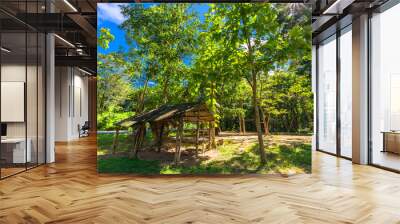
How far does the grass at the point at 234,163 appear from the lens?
20.4 ft

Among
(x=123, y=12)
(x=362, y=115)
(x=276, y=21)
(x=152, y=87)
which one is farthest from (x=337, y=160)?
(x=123, y=12)

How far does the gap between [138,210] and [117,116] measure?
8.42 feet

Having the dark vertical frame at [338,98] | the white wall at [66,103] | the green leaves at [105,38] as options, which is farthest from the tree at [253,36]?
the white wall at [66,103]

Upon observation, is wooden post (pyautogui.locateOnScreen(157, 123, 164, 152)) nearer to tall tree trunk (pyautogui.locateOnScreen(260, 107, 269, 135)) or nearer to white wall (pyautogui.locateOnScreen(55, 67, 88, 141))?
tall tree trunk (pyautogui.locateOnScreen(260, 107, 269, 135))

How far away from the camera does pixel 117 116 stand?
6.32 meters

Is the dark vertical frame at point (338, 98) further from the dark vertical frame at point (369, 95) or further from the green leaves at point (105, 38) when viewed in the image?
the green leaves at point (105, 38)

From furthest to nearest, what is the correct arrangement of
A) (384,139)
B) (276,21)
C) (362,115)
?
(362,115) < (384,139) < (276,21)

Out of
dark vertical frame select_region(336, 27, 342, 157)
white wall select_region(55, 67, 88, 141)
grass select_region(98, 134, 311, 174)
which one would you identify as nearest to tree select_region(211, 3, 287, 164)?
grass select_region(98, 134, 311, 174)

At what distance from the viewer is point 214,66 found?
6.30 meters

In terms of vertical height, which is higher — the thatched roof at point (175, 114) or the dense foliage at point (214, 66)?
the dense foliage at point (214, 66)

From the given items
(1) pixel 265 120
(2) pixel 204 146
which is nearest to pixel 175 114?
(2) pixel 204 146

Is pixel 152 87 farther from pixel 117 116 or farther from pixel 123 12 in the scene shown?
pixel 123 12

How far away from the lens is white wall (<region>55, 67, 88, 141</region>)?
14.0 metres

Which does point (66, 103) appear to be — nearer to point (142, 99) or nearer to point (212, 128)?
point (142, 99)
